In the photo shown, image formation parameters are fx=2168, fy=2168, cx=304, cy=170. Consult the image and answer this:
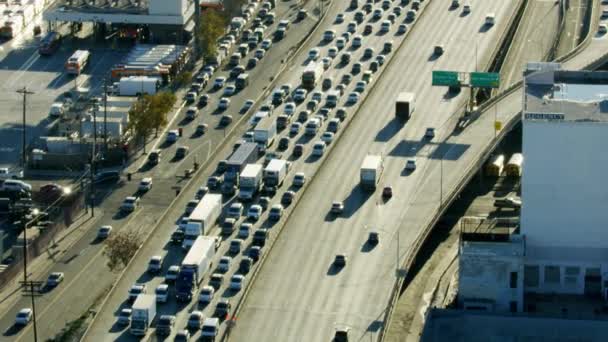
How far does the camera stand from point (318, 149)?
175625mm

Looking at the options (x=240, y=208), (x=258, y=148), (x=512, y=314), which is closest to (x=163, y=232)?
(x=240, y=208)

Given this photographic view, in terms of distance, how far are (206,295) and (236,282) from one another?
9.87 feet

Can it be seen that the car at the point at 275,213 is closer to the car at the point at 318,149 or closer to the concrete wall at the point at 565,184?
the car at the point at 318,149

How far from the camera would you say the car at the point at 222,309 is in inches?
5723

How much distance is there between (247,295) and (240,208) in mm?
16526

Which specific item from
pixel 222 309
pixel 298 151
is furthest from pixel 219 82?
pixel 222 309

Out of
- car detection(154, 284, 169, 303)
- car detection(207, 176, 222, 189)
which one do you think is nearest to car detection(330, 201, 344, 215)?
car detection(207, 176, 222, 189)

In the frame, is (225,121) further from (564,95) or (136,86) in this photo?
(564,95)

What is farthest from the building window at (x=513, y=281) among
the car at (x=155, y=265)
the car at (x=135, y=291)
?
the car at (x=135, y=291)

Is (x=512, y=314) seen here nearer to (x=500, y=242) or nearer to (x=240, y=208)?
(x=500, y=242)

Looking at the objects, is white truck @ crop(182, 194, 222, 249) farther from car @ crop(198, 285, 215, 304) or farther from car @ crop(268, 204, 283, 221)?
car @ crop(198, 285, 215, 304)

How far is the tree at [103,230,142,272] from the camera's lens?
516 feet

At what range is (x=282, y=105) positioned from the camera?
618 ft

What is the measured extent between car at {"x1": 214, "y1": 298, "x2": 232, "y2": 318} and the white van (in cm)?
3358
